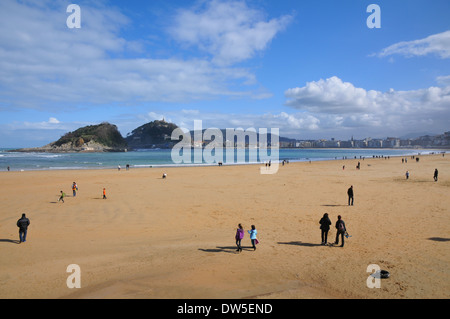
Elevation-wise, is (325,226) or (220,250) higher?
(325,226)

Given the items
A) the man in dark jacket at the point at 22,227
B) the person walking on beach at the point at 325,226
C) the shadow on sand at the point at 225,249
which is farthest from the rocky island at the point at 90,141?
the person walking on beach at the point at 325,226

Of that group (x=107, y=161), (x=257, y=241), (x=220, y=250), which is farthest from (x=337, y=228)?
(x=107, y=161)

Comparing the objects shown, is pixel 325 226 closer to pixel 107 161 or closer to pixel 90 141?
pixel 107 161

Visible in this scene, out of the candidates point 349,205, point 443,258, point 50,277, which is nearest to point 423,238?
point 443,258

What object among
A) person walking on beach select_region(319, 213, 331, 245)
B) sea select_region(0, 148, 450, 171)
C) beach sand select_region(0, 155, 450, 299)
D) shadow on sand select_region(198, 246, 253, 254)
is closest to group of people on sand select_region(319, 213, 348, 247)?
person walking on beach select_region(319, 213, 331, 245)

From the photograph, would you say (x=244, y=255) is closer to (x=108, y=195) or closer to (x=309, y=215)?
(x=309, y=215)

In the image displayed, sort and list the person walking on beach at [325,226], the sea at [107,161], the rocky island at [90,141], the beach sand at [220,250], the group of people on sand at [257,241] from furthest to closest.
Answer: the rocky island at [90,141]
the sea at [107,161]
the person walking on beach at [325,226]
the group of people on sand at [257,241]
the beach sand at [220,250]

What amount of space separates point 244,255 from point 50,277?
6133 millimetres

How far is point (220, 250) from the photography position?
9.85 meters

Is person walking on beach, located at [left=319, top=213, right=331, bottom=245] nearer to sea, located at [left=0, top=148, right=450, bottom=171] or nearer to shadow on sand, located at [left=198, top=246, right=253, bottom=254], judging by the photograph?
shadow on sand, located at [left=198, top=246, right=253, bottom=254]

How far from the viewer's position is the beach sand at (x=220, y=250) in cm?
711

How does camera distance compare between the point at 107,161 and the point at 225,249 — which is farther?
the point at 107,161

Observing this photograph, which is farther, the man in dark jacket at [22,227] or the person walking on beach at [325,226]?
the man in dark jacket at [22,227]

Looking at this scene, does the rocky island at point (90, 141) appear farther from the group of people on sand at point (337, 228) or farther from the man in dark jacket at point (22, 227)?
the group of people on sand at point (337, 228)
